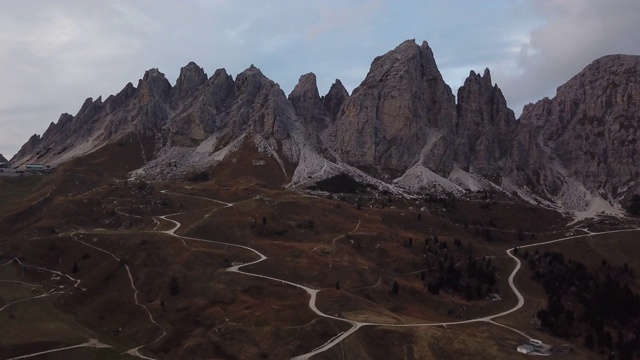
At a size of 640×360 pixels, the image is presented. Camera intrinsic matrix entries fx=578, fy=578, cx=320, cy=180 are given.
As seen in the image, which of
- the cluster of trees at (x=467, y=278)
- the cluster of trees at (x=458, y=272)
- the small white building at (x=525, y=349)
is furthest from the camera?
the cluster of trees at (x=458, y=272)

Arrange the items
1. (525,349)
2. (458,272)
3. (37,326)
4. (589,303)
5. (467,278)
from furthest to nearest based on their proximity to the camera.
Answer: (458,272)
(467,278)
(589,303)
(37,326)
(525,349)

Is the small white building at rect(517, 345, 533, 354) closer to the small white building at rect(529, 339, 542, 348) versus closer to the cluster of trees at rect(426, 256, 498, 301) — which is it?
the small white building at rect(529, 339, 542, 348)

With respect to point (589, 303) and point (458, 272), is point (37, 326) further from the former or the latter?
point (589, 303)

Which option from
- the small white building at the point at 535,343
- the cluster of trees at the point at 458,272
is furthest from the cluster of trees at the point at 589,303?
the small white building at the point at 535,343

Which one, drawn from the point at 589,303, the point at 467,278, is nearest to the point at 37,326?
the point at 467,278

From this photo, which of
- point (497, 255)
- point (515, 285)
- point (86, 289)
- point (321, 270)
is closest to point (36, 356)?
point (86, 289)

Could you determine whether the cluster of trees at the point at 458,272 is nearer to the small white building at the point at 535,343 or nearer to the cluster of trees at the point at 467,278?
the cluster of trees at the point at 467,278

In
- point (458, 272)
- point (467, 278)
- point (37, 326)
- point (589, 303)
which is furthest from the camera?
point (458, 272)

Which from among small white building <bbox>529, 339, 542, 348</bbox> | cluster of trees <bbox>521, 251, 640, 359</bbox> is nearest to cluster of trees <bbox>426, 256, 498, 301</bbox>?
cluster of trees <bbox>521, 251, 640, 359</bbox>
